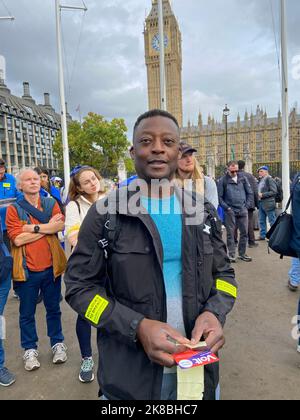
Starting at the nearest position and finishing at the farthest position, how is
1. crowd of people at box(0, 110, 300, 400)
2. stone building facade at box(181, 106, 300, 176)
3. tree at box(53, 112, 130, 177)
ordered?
crowd of people at box(0, 110, 300, 400) → tree at box(53, 112, 130, 177) → stone building facade at box(181, 106, 300, 176)

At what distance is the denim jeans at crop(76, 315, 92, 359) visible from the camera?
2715 mm

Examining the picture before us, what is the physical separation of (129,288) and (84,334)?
68.3 inches

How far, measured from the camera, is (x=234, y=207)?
6.32 metres

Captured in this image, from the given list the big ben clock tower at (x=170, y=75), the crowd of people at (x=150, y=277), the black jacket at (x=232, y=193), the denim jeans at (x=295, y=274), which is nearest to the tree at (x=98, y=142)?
the black jacket at (x=232, y=193)

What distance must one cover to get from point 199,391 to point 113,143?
3425 cm

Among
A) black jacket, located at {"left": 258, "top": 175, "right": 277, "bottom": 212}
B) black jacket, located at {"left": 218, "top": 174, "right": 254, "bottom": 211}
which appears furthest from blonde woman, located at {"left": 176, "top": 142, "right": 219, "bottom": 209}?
black jacket, located at {"left": 258, "top": 175, "right": 277, "bottom": 212}

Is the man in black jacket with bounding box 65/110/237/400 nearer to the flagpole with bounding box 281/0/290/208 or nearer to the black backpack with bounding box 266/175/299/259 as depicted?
the black backpack with bounding box 266/175/299/259

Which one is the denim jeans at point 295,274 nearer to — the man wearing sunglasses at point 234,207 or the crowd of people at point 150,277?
the man wearing sunglasses at point 234,207

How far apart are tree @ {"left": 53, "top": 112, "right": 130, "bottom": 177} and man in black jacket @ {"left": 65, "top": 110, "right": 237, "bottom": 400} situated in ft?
106

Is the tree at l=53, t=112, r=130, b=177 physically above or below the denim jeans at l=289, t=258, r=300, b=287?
above

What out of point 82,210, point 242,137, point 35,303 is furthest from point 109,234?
point 242,137

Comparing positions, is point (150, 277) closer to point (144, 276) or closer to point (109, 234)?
point (144, 276)

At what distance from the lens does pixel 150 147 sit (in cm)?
133
